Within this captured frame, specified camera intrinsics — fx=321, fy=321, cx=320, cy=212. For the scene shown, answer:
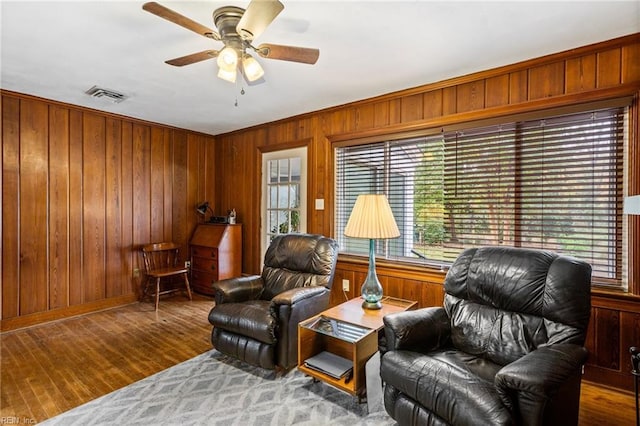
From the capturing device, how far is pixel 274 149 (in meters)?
4.34

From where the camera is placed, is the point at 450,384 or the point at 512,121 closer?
the point at 450,384

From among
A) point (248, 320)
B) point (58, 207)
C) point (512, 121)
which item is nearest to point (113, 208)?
point (58, 207)

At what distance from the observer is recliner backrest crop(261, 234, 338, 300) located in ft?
9.56

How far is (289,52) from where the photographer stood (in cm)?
199

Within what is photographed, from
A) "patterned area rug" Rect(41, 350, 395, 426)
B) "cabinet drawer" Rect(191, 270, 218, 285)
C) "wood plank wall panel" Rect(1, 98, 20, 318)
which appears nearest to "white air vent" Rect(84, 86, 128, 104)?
"wood plank wall panel" Rect(1, 98, 20, 318)

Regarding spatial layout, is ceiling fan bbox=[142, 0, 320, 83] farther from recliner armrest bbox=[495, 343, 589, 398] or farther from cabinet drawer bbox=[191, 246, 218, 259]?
cabinet drawer bbox=[191, 246, 218, 259]

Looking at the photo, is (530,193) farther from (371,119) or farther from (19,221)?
(19,221)

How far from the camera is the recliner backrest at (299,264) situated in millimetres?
2913

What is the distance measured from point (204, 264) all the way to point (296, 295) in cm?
256

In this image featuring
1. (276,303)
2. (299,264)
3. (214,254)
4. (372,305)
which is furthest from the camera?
(214,254)

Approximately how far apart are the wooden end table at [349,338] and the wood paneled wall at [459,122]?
86 centimetres

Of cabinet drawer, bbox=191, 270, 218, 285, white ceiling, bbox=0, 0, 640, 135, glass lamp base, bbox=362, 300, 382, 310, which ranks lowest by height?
cabinet drawer, bbox=191, 270, 218, 285

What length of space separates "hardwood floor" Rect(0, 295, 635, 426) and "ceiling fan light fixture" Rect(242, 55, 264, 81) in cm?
233

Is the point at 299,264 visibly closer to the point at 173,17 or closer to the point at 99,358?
the point at 99,358
